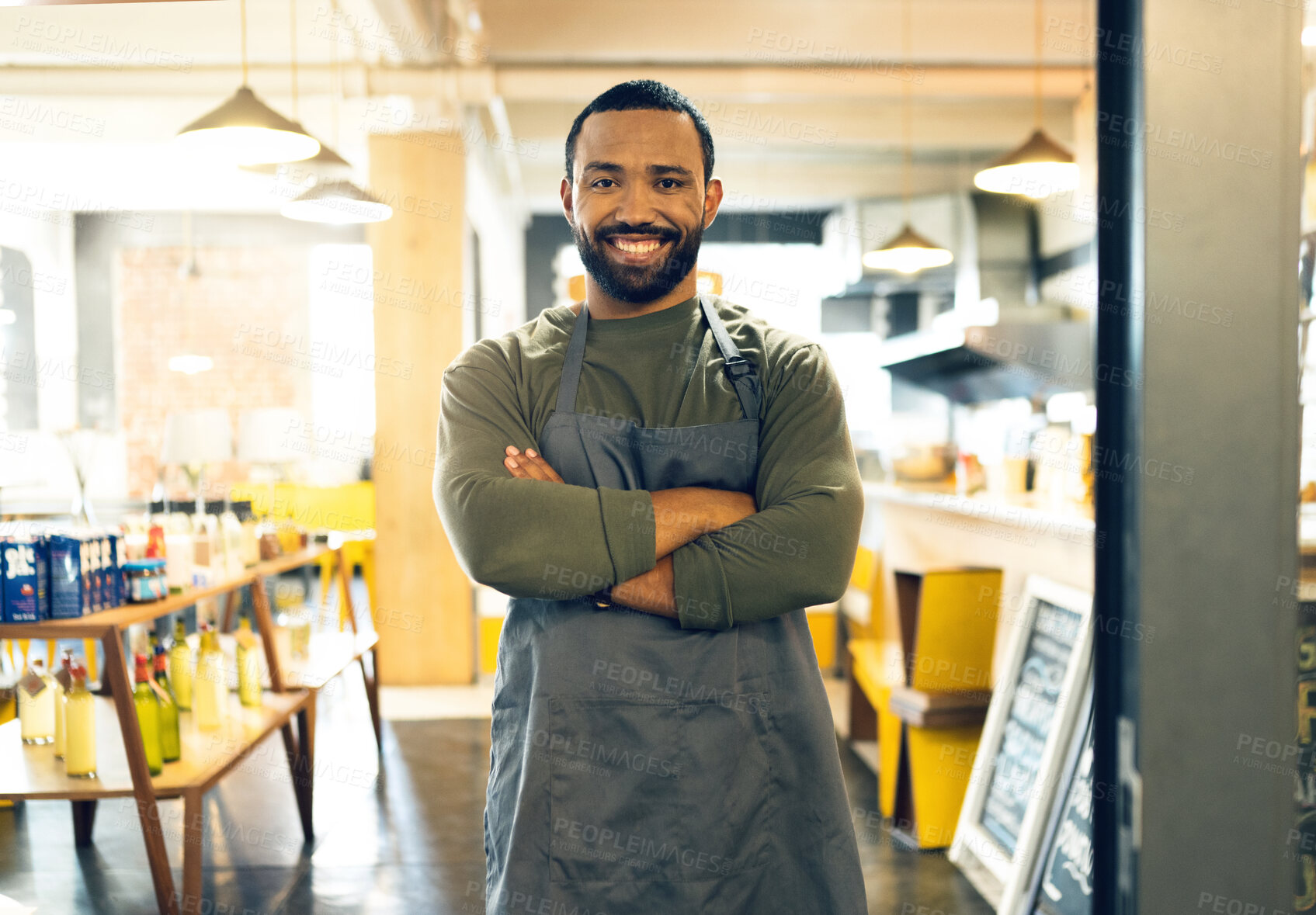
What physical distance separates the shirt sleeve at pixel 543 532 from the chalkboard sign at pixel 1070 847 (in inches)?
60.6

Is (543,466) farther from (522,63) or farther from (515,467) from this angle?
(522,63)

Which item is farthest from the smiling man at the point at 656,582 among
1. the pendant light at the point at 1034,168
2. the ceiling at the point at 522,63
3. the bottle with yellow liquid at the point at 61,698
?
the ceiling at the point at 522,63

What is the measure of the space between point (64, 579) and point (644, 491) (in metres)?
1.72

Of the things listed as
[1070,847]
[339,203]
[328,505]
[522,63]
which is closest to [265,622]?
[339,203]

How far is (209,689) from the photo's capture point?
2.92 m

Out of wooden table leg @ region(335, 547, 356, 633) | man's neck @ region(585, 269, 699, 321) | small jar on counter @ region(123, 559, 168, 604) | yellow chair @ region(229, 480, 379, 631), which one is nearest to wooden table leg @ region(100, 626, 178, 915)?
small jar on counter @ region(123, 559, 168, 604)

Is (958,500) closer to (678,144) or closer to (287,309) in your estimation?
(678,144)

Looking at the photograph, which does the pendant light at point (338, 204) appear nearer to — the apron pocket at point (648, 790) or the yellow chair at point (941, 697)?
the yellow chair at point (941, 697)

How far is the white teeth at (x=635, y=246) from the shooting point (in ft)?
4.95

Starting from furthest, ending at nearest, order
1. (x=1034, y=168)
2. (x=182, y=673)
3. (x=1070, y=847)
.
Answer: (x=1034, y=168) < (x=182, y=673) < (x=1070, y=847)

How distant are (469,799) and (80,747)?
1534 millimetres

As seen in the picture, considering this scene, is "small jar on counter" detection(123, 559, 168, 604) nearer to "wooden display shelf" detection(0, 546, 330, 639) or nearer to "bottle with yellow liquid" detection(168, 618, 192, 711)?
"wooden display shelf" detection(0, 546, 330, 639)

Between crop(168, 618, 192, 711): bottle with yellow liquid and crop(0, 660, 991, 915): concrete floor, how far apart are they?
546 millimetres

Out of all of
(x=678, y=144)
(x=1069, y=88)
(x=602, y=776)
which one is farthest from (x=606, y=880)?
(x=1069, y=88)
